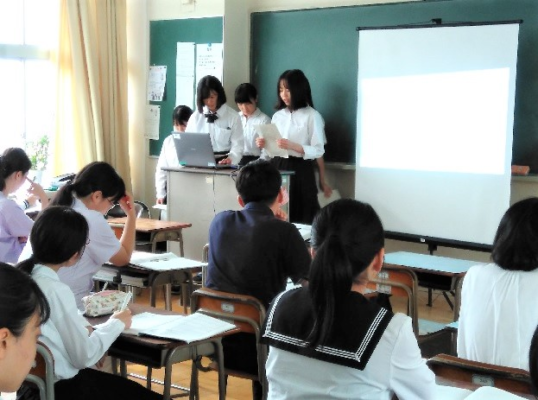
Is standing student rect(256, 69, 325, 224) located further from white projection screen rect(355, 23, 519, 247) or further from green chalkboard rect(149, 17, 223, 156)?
green chalkboard rect(149, 17, 223, 156)

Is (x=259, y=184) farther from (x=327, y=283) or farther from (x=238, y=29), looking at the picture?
(x=238, y=29)

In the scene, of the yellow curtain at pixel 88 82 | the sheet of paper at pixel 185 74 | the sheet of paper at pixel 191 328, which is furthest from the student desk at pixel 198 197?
the sheet of paper at pixel 191 328

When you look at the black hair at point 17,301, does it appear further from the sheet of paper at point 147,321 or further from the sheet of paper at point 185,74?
the sheet of paper at point 185,74

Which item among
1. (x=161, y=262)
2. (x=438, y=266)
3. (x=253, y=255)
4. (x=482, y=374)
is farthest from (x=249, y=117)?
(x=482, y=374)

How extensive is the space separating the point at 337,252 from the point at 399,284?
6.63 feet

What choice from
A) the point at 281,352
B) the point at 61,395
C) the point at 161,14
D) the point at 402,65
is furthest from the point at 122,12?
the point at 281,352

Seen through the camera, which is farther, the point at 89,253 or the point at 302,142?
the point at 302,142

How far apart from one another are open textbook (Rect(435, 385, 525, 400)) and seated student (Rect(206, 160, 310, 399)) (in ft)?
4.10

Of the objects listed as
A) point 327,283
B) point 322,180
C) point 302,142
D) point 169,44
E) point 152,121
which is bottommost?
point 322,180

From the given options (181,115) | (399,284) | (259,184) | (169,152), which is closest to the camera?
(259,184)

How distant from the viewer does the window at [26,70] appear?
6.96 meters

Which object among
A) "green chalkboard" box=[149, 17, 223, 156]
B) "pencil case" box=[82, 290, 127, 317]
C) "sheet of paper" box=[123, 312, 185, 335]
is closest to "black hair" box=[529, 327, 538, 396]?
"sheet of paper" box=[123, 312, 185, 335]

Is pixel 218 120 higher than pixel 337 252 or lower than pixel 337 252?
higher

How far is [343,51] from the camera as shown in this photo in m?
6.39
